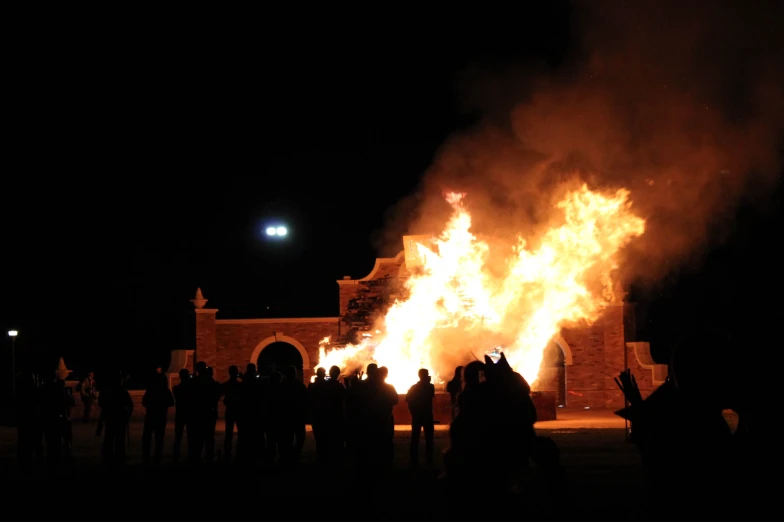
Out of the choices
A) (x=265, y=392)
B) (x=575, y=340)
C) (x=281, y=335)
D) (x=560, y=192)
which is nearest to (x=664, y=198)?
(x=560, y=192)

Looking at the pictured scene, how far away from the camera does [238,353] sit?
111 ft

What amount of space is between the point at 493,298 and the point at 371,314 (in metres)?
4.80

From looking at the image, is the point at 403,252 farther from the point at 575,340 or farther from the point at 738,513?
the point at 738,513

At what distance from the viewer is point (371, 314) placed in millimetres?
31406

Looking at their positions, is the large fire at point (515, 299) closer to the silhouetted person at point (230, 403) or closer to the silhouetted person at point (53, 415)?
the silhouetted person at point (230, 403)

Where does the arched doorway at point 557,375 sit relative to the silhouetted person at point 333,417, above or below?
above

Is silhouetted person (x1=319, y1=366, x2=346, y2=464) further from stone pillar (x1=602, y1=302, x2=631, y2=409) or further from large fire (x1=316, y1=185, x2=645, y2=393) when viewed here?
stone pillar (x1=602, y1=302, x2=631, y2=409)

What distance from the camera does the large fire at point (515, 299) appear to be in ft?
91.6

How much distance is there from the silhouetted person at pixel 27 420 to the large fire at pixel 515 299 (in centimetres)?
1410

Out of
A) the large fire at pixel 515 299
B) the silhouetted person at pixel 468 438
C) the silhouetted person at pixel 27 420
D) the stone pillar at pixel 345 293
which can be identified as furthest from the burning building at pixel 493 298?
the silhouetted person at pixel 468 438

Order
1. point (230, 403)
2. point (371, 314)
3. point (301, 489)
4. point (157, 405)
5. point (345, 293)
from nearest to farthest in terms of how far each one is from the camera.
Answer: point (301, 489) < point (157, 405) < point (230, 403) < point (371, 314) < point (345, 293)

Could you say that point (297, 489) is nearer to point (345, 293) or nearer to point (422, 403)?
point (422, 403)

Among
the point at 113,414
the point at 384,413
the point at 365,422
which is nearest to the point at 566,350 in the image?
the point at 113,414

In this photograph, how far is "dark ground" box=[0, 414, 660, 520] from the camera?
1002cm
